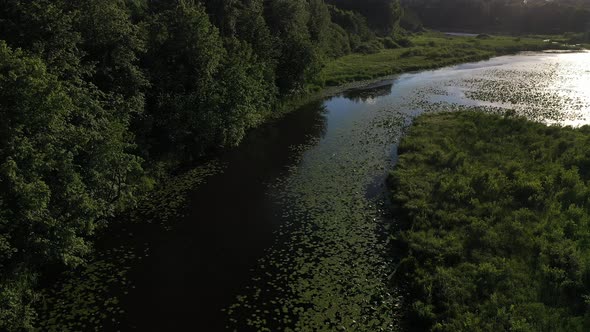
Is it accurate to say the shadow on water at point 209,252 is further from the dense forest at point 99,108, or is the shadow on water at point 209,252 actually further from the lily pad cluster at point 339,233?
the dense forest at point 99,108

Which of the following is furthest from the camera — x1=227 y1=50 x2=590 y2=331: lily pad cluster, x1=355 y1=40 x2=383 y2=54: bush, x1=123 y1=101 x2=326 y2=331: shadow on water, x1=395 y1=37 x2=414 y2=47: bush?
x1=395 y1=37 x2=414 y2=47: bush

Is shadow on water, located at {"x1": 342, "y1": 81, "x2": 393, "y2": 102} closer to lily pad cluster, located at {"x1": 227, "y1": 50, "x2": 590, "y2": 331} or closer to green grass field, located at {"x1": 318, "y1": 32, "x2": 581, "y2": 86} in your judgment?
lily pad cluster, located at {"x1": 227, "y1": 50, "x2": 590, "y2": 331}

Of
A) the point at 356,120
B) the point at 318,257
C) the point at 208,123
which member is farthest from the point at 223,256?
the point at 356,120

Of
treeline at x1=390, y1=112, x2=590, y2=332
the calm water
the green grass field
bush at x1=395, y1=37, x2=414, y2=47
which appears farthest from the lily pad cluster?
bush at x1=395, y1=37, x2=414, y2=47

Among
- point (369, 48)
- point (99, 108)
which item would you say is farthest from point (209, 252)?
point (369, 48)

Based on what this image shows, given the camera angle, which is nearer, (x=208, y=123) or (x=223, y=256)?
(x=223, y=256)

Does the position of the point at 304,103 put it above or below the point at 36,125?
below

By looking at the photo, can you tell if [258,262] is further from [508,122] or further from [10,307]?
[508,122]
